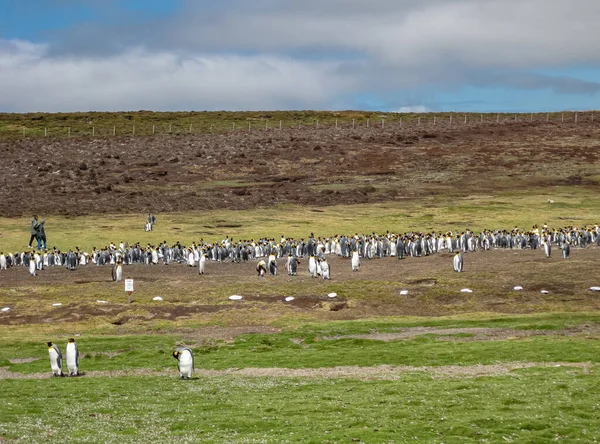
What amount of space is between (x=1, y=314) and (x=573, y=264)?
3822cm

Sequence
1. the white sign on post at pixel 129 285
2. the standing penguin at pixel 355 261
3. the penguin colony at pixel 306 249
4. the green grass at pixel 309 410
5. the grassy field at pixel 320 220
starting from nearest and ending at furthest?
the green grass at pixel 309 410
the white sign on post at pixel 129 285
the standing penguin at pixel 355 261
the penguin colony at pixel 306 249
the grassy field at pixel 320 220

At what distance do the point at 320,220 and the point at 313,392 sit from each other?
203 feet

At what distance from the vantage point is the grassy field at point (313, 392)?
23.6 meters

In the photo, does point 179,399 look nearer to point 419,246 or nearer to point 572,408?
point 572,408

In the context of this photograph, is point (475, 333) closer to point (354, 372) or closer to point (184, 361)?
point (354, 372)

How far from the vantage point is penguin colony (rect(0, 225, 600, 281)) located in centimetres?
6950

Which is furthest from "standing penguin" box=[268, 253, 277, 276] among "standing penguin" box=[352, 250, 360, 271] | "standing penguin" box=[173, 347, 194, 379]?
"standing penguin" box=[173, 347, 194, 379]

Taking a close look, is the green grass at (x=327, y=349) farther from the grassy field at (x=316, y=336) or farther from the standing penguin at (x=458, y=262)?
the standing penguin at (x=458, y=262)

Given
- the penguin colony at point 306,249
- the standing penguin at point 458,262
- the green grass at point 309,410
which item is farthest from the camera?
the penguin colony at point 306,249

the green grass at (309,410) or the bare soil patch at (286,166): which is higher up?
the bare soil patch at (286,166)

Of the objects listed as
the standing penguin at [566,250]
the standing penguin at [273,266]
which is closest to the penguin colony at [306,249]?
the standing penguin at [566,250]

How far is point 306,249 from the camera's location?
72562 millimetres

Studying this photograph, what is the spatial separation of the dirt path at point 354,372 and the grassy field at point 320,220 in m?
41.2

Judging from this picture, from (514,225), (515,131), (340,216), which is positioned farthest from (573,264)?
(515,131)
